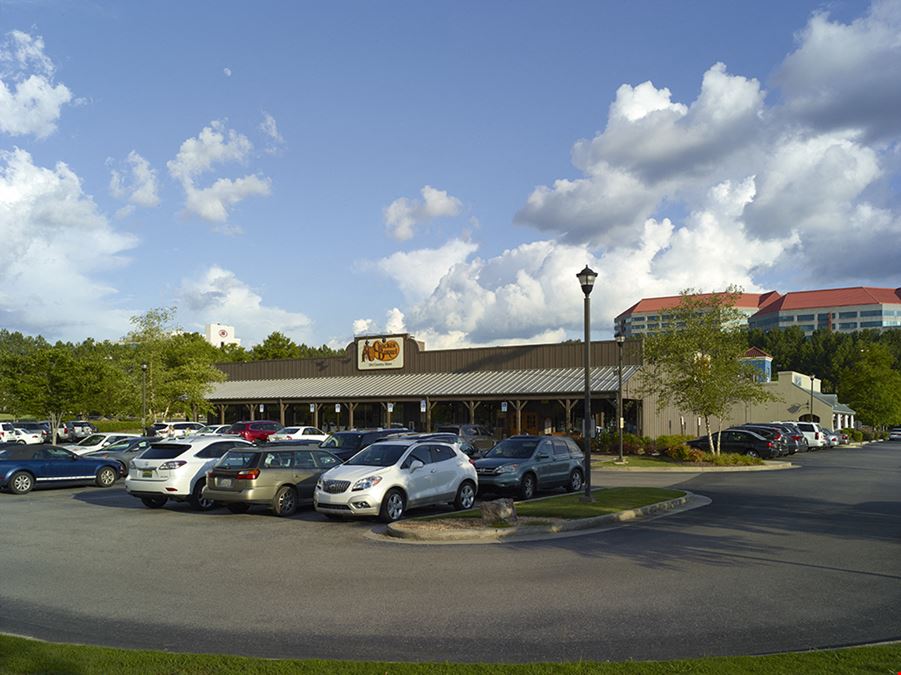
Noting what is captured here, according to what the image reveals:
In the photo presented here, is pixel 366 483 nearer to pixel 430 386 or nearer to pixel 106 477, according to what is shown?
pixel 106 477

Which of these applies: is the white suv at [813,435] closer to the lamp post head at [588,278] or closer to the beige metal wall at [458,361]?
the beige metal wall at [458,361]

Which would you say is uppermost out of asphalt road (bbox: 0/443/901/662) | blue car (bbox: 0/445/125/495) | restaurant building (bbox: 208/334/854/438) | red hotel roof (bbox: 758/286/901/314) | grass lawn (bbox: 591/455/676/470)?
red hotel roof (bbox: 758/286/901/314)

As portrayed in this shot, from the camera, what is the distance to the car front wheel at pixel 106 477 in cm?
2448

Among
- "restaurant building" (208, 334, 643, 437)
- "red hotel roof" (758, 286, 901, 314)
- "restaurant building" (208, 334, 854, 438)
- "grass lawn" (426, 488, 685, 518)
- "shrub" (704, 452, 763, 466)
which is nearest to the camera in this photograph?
"grass lawn" (426, 488, 685, 518)

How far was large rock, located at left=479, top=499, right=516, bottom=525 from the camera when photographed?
48.8 feet

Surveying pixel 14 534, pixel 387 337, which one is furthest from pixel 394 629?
pixel 387 337

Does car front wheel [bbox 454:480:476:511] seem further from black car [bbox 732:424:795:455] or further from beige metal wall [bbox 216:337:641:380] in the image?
beige metal wall [bbox 216:337:641:380]

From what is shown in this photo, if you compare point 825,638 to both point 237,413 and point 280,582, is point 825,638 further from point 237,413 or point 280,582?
point 237,413

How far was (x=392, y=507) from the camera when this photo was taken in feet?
52.8

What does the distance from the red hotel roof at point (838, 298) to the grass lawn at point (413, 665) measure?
19176 centimetres

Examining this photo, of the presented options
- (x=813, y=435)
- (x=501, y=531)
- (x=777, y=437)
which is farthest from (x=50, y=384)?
(x=813, y=435)

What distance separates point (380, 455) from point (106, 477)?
1213 cm

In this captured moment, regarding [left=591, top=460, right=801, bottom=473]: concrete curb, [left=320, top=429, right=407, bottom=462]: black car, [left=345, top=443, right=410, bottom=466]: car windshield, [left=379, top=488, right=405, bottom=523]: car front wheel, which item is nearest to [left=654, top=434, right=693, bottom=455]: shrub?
[left=591, top=460, right=801, bottom=473]: concrete curb

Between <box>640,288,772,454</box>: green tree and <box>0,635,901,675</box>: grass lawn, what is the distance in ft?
98.3
